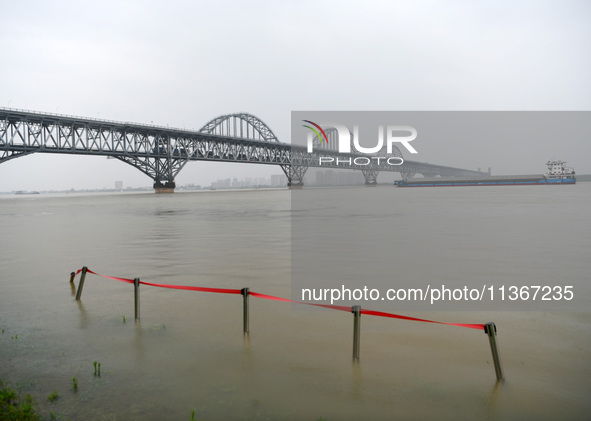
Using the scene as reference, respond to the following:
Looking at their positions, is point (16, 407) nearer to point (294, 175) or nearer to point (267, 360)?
point (267, 360)

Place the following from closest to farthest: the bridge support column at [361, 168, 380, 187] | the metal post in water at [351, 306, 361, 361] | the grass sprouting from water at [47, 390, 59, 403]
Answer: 1. the grass sprouting from water at [47, 390, 59, 403]
2. the metal post in water at [351, 306, 361, 361]
3. the bridge support column at [361, 168, 380, 187]

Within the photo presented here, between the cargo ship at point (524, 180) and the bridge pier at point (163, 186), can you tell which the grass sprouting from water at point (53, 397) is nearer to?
the bridge pier at point (163, 186)

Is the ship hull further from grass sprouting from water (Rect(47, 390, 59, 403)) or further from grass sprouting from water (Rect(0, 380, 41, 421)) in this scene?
grass sprouting from water (Rect(0, 380, 41, 421))

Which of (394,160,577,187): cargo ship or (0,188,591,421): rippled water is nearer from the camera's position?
(0,188,591,421): rippled water

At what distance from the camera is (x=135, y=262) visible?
13375 mm

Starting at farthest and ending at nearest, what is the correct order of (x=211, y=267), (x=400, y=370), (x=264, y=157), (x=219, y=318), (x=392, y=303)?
(x=264, y=157) < (x=211, y=267) < (x=392, y=303) < (x=219, y=318) < (x=400, y=370)

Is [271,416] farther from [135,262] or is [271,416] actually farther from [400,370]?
[135,262]

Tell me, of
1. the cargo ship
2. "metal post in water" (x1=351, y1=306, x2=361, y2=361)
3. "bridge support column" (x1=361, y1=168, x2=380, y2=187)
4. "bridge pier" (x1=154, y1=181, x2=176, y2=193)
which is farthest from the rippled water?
"bridge support column" (x1=361, y1=168, x2=380, y2=187)

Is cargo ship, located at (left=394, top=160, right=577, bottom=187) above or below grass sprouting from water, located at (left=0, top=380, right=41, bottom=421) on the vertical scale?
above

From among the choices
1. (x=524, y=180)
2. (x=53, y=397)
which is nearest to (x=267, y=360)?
(x=53, y=397)

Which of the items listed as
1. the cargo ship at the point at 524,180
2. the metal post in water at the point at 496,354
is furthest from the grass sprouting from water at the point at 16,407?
the cargo ship at the point at 524,180

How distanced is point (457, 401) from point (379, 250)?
403 inches

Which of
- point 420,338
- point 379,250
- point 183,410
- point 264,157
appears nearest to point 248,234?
point 379,250

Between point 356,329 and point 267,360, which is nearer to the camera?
point 356,329
